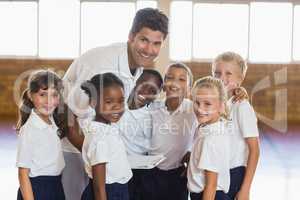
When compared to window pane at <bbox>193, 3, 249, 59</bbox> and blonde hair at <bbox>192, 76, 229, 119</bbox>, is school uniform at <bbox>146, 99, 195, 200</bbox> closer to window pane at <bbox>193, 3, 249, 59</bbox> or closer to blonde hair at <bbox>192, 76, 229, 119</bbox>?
blonde hair at <bbox>192, 76, 229, 119</bbox>

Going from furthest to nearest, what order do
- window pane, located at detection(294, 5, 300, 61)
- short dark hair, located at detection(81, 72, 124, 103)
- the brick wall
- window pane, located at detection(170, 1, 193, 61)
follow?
window pane, located at detection(294, 5, 300, 61), window pane, located at detection(170, 1, 193, 61), the brick wall, short dark hair, located at detection(81, 72, 124, 103)

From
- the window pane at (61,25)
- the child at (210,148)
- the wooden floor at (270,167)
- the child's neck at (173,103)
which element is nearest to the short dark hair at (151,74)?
the child's neck at (173,103)

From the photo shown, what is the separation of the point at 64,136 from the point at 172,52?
32.1 ft

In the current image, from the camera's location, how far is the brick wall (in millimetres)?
12711

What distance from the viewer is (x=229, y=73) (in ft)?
10.1

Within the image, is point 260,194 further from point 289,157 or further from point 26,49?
point 26,49

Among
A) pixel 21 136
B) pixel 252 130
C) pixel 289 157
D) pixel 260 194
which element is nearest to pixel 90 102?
pixel 21 136

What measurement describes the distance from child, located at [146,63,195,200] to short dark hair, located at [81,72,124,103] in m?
0.40

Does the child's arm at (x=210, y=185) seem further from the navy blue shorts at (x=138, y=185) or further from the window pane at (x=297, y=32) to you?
the window pane at (x=297, y=32)

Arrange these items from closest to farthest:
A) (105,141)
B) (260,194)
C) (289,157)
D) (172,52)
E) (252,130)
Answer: (105,141) < (252,130) < (260,194) < (289,157) < (172,52)

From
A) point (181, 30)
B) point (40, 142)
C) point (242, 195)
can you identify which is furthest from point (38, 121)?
point (181, 30)

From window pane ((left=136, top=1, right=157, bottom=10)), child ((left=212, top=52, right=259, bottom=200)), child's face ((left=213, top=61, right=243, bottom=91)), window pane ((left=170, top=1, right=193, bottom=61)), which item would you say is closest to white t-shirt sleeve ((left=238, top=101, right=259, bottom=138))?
child ((left=212, top=52, right=259, bottom=200))

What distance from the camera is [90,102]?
294 cm

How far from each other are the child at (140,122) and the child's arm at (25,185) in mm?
593
